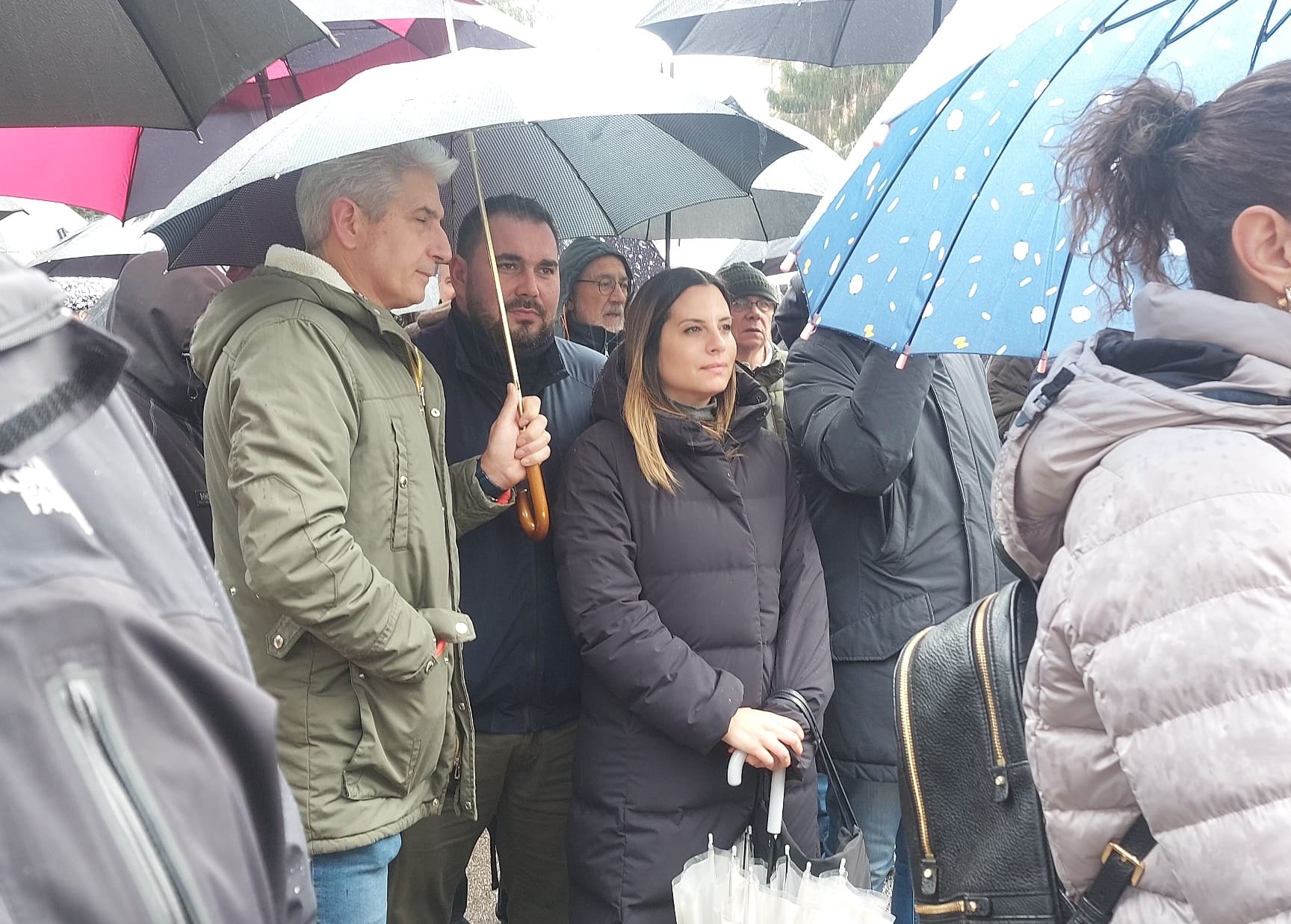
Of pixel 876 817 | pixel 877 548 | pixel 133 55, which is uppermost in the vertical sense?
pixel 133 55

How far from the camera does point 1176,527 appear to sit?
1.10 m

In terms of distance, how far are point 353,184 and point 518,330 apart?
2.14 feet

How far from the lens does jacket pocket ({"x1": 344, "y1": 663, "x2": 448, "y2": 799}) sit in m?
2.10

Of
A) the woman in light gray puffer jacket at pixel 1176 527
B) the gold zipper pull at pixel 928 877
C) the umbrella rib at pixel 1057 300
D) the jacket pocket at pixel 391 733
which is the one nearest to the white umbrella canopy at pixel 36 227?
the jacket pocket at pixel 391 733

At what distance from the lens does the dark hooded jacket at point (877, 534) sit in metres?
2.71

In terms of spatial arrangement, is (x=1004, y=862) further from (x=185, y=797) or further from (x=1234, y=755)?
(x=185, y=797)

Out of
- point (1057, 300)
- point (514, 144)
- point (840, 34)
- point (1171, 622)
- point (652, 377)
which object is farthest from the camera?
point (840, 34)

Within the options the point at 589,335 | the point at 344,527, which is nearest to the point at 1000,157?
the point at 344,527

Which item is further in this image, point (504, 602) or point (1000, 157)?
point (504, 602)

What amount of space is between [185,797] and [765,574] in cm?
209

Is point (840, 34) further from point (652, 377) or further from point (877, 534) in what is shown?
point (877, 534)

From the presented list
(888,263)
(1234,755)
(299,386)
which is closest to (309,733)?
(299,386)

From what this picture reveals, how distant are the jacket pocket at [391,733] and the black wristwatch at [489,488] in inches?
19.1

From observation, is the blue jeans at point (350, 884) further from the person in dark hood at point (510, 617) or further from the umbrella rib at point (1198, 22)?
the umbrella rib at point (1198, 22)
